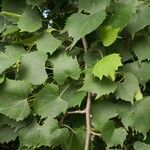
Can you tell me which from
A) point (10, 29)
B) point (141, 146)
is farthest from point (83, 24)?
point (141, 146)

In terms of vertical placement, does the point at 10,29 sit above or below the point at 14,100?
above

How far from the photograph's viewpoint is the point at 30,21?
52.6 inches

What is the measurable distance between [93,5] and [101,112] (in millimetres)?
346

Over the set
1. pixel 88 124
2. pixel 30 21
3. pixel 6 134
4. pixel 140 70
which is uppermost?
pixel 30 21

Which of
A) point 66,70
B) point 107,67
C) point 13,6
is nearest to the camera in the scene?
point 107,67

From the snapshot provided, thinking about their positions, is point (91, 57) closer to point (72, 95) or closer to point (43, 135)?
point (72, 95)

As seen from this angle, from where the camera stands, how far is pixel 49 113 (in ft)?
4.02

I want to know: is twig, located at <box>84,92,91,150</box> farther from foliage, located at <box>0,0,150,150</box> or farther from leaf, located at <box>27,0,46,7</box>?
leaf, located at <box>27,0,46,7</box>

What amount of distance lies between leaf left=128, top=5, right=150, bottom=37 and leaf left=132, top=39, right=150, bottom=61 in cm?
5

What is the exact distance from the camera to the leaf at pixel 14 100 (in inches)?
48.8

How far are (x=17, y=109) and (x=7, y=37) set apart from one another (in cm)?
31

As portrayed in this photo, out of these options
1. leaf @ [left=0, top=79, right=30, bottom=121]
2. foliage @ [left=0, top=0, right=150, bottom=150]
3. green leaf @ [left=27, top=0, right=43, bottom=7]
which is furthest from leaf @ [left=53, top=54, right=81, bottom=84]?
green leaf @ [left=27, top=0, right=43, bottom=7]

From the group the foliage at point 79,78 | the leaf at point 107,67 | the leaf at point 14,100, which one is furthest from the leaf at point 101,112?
the leaf at point 14,100

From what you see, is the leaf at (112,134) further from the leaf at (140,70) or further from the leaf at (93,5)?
the leaf at (93,5)
